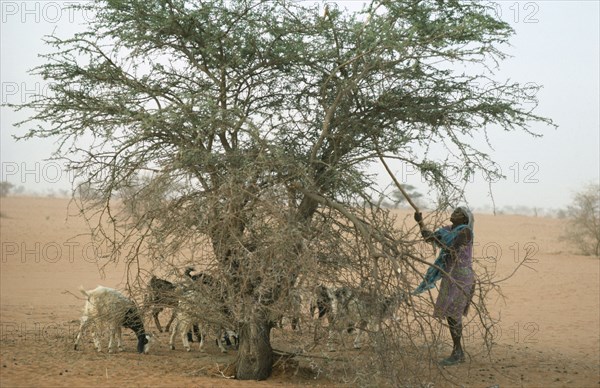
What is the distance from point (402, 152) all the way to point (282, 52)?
1.99 metres

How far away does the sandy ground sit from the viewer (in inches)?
332

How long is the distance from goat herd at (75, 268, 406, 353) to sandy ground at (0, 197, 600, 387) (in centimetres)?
38

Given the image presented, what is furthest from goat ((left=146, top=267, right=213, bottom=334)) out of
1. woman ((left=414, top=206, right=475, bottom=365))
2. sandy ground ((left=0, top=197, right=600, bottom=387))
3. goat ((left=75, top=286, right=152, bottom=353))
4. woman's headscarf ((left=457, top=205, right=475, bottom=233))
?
woman's headscarf ((left=457, top=205, right=475, bottom=233))

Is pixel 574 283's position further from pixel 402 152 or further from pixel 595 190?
pixel 402 152

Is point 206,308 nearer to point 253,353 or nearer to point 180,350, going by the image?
point 253,353

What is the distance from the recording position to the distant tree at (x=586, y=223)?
3126 centimetres

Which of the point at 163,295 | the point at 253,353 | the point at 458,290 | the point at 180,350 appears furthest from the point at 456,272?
the point at 180,350

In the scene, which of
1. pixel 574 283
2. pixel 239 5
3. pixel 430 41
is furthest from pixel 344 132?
pixel 574 283

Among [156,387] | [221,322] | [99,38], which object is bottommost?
[156,387]

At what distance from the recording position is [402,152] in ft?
29.2

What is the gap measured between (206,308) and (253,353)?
88 cm

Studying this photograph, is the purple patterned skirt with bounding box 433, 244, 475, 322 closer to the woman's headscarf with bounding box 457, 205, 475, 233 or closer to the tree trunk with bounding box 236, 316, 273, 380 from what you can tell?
the woman's headscarf with bounding box 457, 205, 475, 233

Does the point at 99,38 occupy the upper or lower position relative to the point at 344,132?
upper

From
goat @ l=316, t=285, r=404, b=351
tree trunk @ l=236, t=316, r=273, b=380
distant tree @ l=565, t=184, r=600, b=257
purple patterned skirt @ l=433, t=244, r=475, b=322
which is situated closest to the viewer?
goat @ l=316, t=285, r=404, b=351
